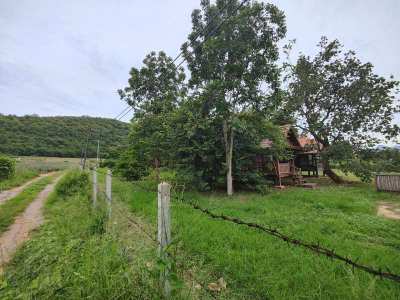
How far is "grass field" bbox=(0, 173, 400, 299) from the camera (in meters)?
1.87

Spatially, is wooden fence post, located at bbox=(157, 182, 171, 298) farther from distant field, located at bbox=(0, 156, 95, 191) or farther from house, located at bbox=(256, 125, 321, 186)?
distant field, located at bbox=(0, 156, 95, 191)

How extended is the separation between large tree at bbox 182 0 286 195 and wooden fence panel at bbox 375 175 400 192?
7107mm

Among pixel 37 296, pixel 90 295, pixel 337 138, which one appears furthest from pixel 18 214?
pixel 337 138

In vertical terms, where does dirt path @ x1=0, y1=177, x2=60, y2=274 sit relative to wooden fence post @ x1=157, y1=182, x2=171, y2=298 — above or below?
below

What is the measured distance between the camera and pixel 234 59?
8.91 m

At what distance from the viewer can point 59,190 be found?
8.66 meters

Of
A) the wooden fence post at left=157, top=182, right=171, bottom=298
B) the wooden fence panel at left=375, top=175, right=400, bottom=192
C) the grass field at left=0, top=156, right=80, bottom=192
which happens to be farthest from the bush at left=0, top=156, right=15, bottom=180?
the wooden fence panel at left=375, top=175, right=400, bottom=192

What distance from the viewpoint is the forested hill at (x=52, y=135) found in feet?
138

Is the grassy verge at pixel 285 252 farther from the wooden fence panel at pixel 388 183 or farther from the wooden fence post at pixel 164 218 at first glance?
the wooden fence panel at pixel 388 183

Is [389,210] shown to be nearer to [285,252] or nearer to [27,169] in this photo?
[285,252]

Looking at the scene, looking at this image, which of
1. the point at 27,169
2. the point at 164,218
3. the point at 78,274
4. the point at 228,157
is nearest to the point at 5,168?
the point at 27,169

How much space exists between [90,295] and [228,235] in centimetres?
284

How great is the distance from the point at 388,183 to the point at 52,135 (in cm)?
5822

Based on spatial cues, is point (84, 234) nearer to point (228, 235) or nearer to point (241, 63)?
point (228, 235)
